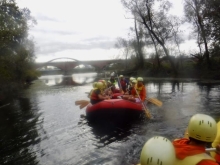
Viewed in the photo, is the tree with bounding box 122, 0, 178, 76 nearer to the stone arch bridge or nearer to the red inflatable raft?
the red inflatable raft

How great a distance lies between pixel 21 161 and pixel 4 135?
3418mm

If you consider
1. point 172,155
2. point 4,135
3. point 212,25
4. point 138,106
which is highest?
point 212,25

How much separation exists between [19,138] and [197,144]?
7.78 metres

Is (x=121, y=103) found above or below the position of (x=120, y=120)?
above

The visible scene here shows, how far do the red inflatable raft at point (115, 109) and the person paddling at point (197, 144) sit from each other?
7412mm

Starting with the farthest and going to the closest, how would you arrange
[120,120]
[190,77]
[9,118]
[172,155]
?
1. [190,77]
2. [9,118]
3. [120,120]
4. [172,155]

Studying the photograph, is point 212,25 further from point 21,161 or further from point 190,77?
point 21,161

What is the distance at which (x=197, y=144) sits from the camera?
2793 mm

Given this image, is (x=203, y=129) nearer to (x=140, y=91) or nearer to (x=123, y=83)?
Result: (x=140, y=91)

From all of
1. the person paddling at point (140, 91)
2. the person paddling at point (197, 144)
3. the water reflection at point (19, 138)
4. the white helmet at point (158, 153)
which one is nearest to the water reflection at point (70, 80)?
the water reflection at point (19, 138)

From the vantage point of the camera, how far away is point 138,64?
146 feet

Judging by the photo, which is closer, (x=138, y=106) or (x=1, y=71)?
(x=138, y=106)

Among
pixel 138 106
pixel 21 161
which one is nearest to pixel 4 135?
pixel 21 161

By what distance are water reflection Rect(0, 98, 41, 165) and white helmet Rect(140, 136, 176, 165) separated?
5196 millimetres
